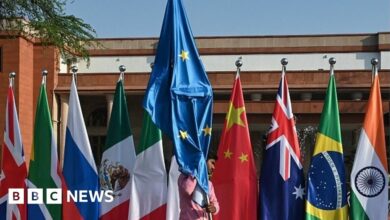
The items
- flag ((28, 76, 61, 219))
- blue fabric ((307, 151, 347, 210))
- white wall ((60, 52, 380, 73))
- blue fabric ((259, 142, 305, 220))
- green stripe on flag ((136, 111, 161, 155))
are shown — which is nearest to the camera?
blue fabric ((307, 151, 347, 210))

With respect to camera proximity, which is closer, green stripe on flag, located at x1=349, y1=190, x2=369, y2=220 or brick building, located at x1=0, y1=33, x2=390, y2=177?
green stripe on flag, located at x1=349, y1=190, x2=369, y2=220

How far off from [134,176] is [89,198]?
64cm

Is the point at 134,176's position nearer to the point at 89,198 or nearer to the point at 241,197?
the point at 89,198

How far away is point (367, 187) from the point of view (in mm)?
7266

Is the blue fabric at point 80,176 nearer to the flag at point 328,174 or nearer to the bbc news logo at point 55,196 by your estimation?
the bbc news logo at point 55,196

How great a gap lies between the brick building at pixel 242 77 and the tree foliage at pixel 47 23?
1739cm

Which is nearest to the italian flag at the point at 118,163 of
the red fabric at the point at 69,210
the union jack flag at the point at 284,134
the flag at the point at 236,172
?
the red fabric at the point at 69,210

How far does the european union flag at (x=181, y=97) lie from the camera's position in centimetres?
614

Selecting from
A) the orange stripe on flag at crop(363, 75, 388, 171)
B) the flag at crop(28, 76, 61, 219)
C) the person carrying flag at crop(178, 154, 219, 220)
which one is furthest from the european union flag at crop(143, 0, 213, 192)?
the flag at crop(28, 76, 61, 219)

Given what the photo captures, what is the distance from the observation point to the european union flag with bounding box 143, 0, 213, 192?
6141 mm

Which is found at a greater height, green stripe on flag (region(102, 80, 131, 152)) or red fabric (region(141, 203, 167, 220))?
green stripe on flag (region(102, 80, 131, 152))

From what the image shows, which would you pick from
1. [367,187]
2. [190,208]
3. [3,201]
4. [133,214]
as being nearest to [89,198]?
[133,214]

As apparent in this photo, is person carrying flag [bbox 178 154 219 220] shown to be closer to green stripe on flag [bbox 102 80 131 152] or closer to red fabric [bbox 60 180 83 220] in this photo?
green stripe on flag [bbox 102 80 131 152]

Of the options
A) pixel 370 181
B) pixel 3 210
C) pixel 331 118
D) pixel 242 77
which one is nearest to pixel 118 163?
pixel 3 210
